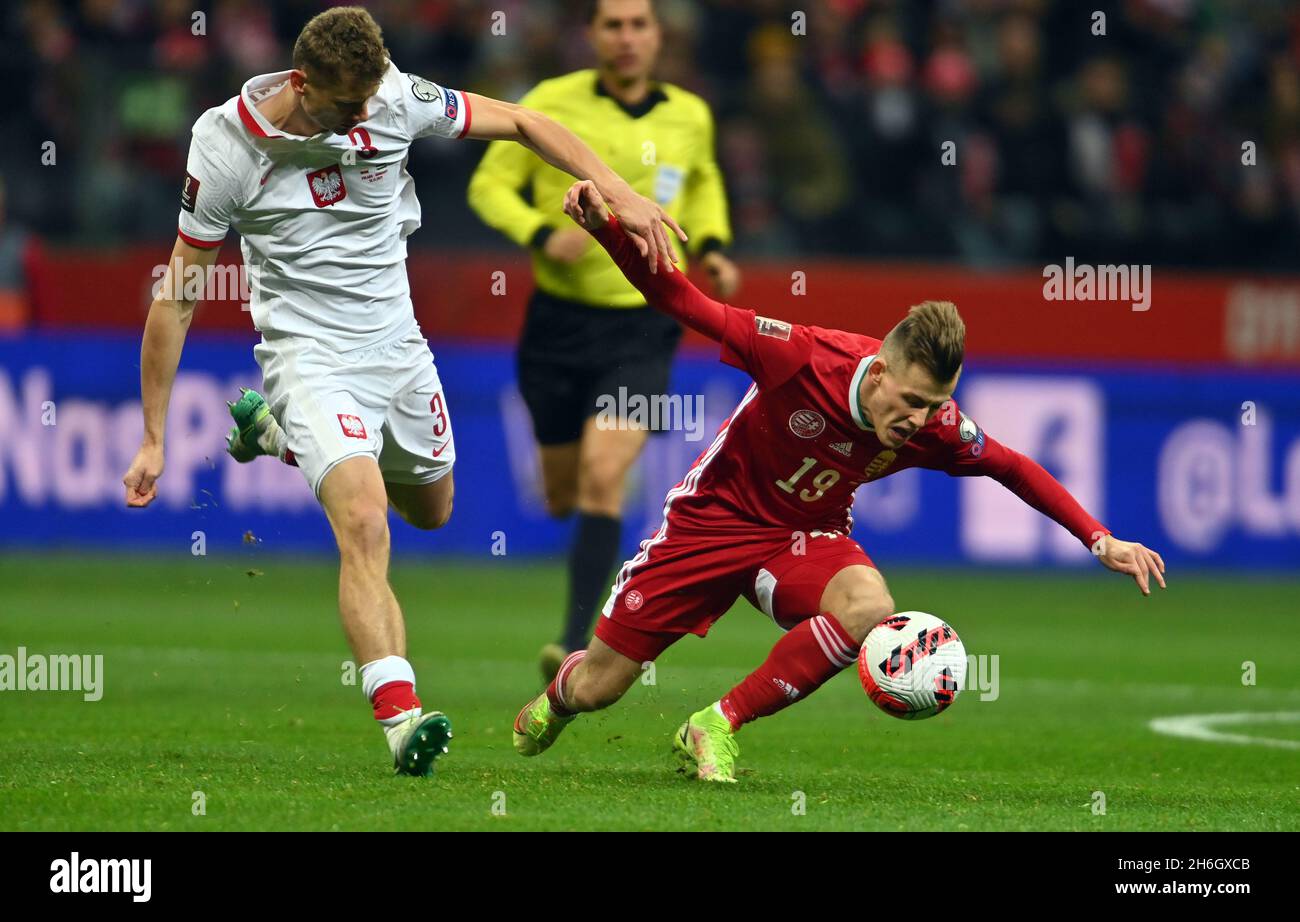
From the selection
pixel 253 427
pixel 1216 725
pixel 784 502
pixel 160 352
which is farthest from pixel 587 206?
pixel 1216 725

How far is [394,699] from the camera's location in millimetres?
5758

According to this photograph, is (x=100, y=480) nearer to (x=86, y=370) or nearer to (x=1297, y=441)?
(x=86, y=370)

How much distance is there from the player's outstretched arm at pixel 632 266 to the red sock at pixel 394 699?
1313 mm

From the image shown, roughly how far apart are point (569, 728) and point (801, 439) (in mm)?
1929

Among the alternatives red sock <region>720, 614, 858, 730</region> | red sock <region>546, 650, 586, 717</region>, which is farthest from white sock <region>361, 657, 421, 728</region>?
red sock <region>720, 614, 858, 730</region>

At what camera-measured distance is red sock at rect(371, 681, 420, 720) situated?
227 inches

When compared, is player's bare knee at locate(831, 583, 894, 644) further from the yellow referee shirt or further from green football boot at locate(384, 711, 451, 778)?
the yellow referee shirt

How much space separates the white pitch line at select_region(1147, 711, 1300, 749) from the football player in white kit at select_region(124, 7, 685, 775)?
10.5ft

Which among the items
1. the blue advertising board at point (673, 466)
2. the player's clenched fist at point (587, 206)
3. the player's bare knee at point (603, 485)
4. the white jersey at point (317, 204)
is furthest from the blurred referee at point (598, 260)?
the blue advertising board at point (673, 466)

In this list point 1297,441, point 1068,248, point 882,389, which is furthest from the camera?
point 1068,248

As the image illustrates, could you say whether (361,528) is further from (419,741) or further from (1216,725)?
(1216,725)
